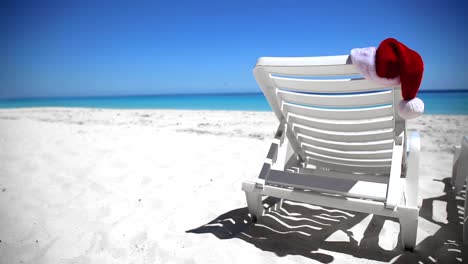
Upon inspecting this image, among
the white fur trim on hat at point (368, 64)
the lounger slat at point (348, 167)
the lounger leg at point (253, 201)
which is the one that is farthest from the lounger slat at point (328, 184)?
the lounger slat at point (348, 167)

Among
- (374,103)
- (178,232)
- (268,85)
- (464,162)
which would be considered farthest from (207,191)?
(464,162)

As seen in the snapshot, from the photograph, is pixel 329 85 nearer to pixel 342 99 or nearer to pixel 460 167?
pixel 342 99

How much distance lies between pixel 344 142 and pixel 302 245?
94cm

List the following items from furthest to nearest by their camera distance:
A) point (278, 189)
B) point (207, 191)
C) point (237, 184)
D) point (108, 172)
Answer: point (108, 172) → point (237, 184) → point (207, 191) → point (278, 189)

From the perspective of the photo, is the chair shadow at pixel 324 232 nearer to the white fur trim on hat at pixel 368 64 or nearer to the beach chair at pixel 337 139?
the beach chair at pixel 337 139

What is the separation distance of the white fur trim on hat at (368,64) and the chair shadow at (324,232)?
3.84ft

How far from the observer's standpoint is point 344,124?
227 centimetres

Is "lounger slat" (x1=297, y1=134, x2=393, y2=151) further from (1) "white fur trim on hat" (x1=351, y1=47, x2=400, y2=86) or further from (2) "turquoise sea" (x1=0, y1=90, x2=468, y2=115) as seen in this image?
(2) "turquoise sea" (x1=0, y1=90, x2=468, y2=115)

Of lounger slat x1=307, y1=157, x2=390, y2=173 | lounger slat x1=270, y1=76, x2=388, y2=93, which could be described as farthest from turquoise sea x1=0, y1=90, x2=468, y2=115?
lounger slat x1=270, y1=76, x2=388, y2=93

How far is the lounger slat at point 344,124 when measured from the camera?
7.01ft

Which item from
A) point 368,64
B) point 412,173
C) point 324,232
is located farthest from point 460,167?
point 368,64

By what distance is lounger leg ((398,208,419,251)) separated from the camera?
1.70 m

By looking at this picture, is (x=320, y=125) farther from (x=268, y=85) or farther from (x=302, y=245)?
(x=302, y=245)

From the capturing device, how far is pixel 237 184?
10.9 feet
